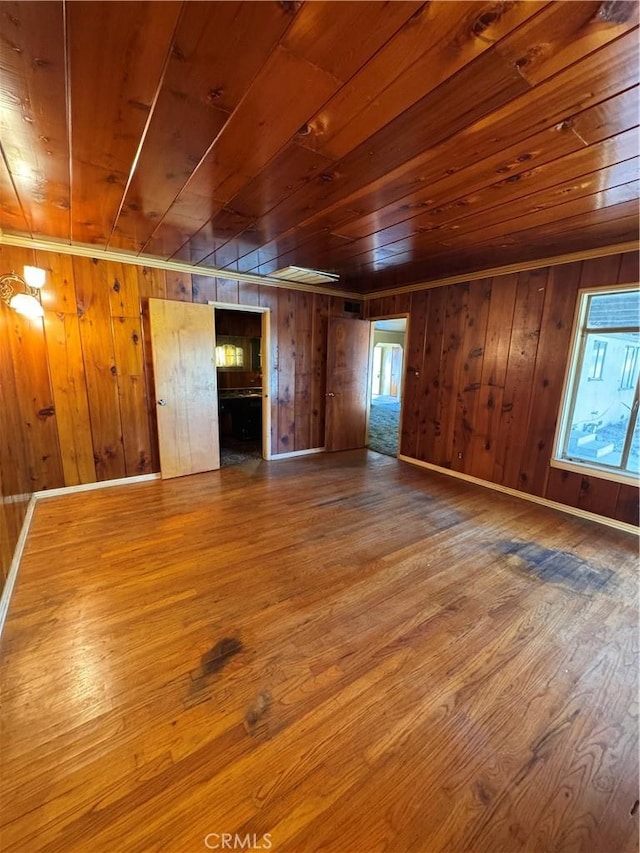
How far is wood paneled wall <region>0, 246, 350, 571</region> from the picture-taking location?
3143mm

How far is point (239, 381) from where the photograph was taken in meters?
7.12

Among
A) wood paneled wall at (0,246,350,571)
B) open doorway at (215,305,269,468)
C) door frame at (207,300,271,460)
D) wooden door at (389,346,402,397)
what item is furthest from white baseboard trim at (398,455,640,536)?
wooden door at (389,346,402,397)

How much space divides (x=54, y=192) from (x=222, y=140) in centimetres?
137

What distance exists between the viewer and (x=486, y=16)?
3.31 feet

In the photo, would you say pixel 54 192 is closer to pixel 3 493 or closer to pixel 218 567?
pixel 3 493

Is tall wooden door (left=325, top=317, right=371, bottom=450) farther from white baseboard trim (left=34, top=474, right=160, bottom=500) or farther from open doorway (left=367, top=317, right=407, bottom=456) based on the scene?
white baseboard trim (left=34, top=474, right=160, bottom=500)

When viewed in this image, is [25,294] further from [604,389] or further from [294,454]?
[604,389]

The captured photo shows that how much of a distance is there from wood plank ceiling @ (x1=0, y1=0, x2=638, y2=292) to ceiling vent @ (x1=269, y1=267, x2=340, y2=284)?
1.29 m

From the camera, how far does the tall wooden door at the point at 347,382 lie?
5.07 metres

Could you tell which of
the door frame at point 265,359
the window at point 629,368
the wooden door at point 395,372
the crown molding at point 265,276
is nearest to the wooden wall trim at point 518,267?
the crown molding at point 265,276

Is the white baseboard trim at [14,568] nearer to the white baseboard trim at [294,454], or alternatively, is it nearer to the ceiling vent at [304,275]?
the white baseboard trim at [294,454]

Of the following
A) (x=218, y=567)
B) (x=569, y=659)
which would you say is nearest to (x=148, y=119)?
(x=218, y=567)

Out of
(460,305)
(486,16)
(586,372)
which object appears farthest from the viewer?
(460,305)

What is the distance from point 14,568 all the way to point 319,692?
216 centimetres
